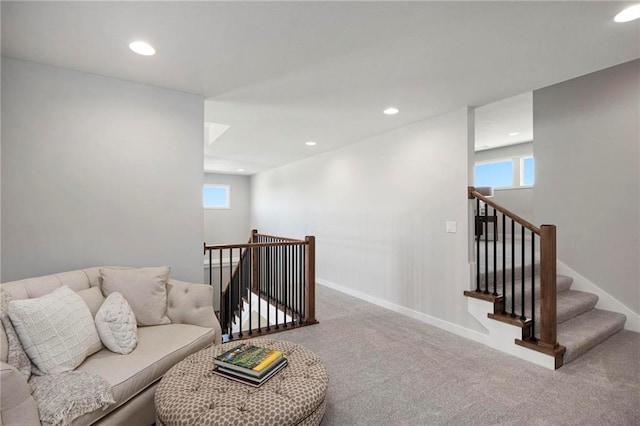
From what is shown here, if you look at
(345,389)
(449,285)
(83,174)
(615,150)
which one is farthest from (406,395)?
(615,150)

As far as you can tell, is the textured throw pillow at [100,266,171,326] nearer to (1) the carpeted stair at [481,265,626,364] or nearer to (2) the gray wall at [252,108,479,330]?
(2) the gray wall at [252,108,479,330]

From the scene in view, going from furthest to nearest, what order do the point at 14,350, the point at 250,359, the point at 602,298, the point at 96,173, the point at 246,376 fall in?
1. the point at 602,298
2. the point at 96,173
3. the point at 250,359
4. the point at 246,376
5. the point at 14,350

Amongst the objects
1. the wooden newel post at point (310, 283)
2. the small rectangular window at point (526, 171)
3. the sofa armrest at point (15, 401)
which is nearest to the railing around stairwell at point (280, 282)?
the wooden newel post at point (310, 283)

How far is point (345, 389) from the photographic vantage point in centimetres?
226

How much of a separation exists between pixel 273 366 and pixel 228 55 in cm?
210

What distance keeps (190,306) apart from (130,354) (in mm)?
631

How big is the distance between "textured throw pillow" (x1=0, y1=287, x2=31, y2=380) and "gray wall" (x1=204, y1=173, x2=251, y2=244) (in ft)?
24.2

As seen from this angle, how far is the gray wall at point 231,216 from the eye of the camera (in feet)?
29.0

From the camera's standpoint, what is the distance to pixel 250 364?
167 centimetres

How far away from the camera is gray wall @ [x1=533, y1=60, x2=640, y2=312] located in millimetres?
3170

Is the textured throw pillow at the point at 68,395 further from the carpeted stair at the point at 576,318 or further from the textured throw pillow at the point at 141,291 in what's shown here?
the carpeted stair at the point at 576,318

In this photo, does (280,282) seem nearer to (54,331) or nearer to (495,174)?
(54,331)

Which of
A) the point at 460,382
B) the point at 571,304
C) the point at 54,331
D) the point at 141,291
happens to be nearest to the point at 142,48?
the point at 141,291

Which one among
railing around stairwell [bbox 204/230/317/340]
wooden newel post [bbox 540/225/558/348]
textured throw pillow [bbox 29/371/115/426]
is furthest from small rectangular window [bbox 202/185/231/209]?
wooden newel post [bbox 540/225/558/348]
